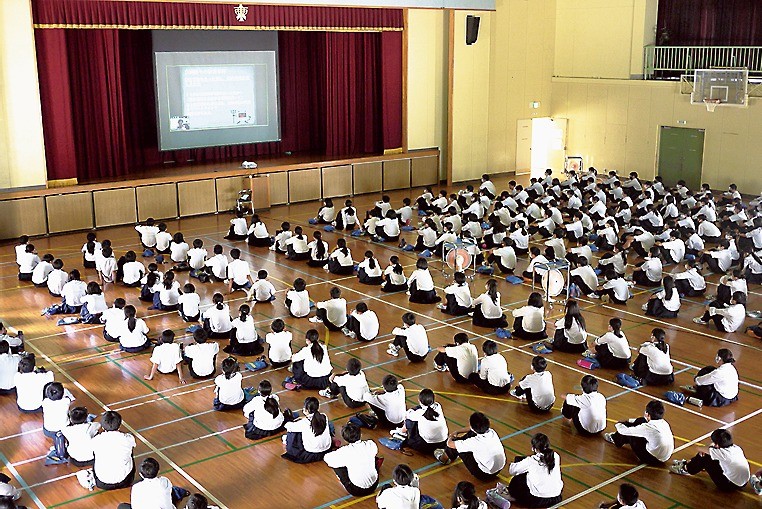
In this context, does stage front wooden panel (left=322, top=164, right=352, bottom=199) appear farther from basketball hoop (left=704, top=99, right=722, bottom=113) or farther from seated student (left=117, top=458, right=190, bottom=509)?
seated student (left=117, top=458, right=190, bottom=509)

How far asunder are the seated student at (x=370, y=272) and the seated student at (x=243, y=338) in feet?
13.4

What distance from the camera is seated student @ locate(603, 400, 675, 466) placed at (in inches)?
374

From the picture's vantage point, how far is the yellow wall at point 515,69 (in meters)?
28.6

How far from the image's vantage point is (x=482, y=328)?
14.4m

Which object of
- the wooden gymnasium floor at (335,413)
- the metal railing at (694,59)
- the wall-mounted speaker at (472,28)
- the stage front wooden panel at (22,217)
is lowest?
the wooden gymnasium floor at (335,413)

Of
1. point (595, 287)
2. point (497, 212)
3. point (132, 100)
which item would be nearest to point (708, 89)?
point (497, 212)

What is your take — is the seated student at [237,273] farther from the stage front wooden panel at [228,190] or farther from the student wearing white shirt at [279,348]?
the stage front wooden panel at [228,190]

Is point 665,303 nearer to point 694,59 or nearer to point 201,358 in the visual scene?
point 201,358

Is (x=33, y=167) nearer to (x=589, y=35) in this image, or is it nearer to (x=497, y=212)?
(x=497, y=212)

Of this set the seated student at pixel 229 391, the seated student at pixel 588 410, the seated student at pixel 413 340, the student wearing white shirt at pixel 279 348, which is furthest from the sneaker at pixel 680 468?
the student wearing white shirt at pixel 279 348

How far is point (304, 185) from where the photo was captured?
24.9 metres

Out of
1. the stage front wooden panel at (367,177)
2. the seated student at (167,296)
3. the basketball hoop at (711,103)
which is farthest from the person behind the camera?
the stage front wooden panel at (367,177)

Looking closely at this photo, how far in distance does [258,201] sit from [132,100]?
4634mm

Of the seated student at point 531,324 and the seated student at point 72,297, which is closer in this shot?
the seated student at point 531,324
